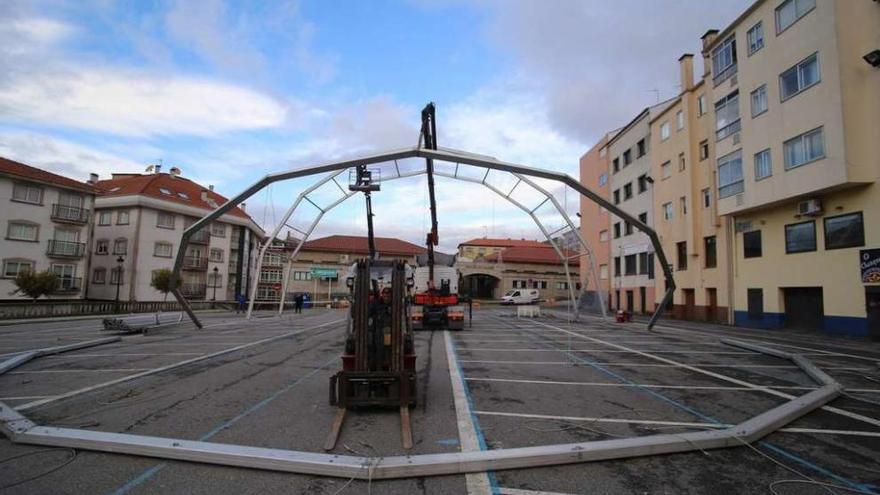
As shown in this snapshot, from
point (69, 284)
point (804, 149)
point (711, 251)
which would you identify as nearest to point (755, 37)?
point (804, 149)

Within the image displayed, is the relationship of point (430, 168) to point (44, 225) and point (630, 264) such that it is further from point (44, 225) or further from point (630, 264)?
point (44, 225)

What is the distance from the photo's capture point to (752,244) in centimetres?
2639

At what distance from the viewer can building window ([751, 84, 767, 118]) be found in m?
24.5

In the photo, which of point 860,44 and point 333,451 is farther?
point 860,44

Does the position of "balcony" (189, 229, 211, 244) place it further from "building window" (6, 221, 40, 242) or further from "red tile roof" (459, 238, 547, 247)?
"red tile roof" (459, 238, 547, 247)

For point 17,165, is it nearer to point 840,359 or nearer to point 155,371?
point 155,371

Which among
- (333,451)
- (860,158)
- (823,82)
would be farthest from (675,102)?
(333,451)

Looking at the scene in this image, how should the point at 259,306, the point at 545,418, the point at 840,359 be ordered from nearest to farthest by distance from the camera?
1. the point at 545,418
2. the point at 840,359
3. the point at 259,306

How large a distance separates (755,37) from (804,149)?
7.40 metres

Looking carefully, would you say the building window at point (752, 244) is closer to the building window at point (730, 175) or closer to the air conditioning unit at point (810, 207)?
the building window at point (730, 175)

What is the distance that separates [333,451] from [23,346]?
15.3 metres

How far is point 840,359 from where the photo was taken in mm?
13805

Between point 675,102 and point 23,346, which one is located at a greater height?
point 675,102

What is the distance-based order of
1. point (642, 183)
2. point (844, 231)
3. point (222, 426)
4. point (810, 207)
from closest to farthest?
point (222, 426)
point (844, 231)
point (810, 207)
point (642, 183)
